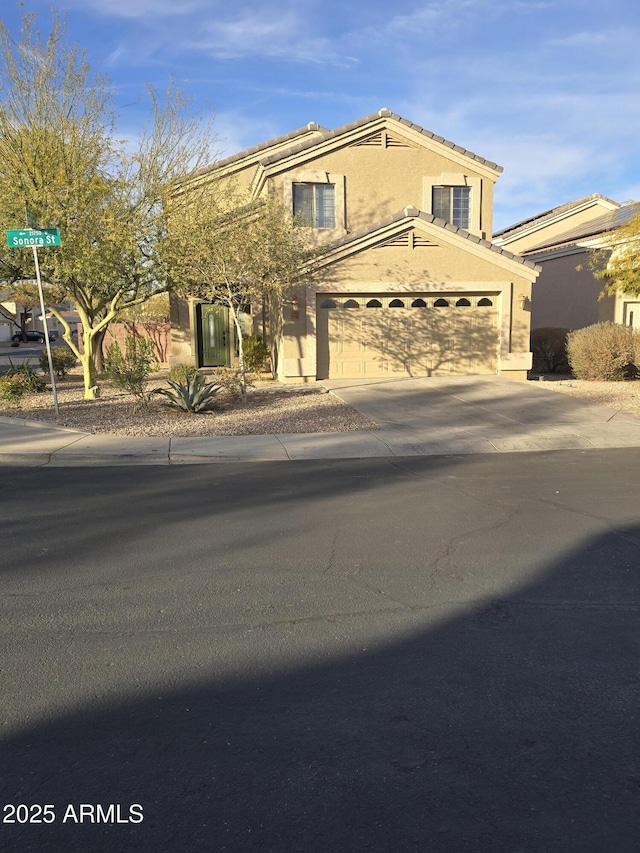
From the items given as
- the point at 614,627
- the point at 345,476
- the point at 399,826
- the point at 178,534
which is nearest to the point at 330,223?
the point at 345,476

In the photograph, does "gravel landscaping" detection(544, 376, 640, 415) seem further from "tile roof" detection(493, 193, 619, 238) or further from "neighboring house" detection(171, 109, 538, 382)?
"tile roof" detection(493, 193, 619, 238)

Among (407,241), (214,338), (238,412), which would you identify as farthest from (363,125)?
(238,412)

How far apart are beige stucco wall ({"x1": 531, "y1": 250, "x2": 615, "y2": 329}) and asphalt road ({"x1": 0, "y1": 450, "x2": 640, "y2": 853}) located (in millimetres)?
18693

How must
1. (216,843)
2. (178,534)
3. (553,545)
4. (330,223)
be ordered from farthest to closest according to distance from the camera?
(330,223) < (178,534) < (553,545) < (216,843)

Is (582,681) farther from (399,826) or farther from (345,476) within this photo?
(345,476)

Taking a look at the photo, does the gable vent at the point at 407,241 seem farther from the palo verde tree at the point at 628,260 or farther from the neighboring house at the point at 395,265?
the palo verde tree at the point at 628,260

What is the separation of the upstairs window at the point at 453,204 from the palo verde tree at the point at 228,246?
7.32 meters

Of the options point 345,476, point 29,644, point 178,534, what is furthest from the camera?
point 345,476

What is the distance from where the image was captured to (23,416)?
14289 mm

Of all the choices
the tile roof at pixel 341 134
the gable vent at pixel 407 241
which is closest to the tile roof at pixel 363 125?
the tile roof at pixel 341 134

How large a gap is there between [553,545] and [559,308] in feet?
73.2

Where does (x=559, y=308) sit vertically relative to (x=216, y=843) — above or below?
above

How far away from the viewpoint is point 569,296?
26078 millimetres

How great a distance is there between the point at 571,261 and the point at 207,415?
17.4 m
